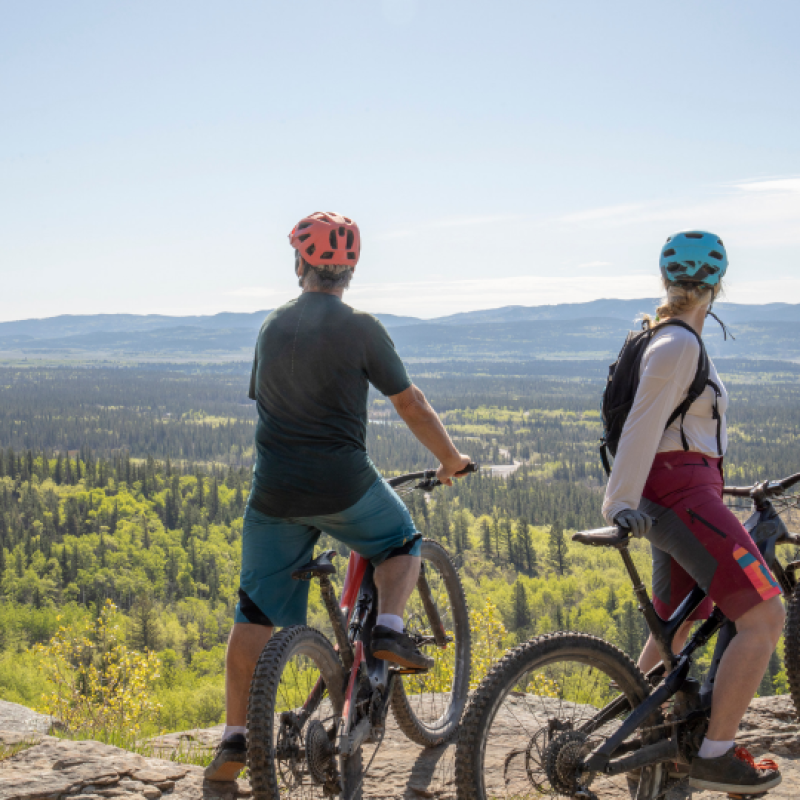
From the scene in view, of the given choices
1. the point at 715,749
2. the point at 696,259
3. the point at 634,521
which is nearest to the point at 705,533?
the point at 634,521

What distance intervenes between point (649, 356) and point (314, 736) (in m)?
2.37

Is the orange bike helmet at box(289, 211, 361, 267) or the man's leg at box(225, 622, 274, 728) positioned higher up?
the orange bike helmet at box(289, 211, 361, 267)

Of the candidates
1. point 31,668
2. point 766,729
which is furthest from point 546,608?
point 766,729

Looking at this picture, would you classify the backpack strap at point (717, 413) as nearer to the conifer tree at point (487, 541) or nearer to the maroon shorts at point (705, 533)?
the maroon shorts at point (705, 533)

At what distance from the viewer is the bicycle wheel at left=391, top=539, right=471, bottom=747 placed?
15.8 ft

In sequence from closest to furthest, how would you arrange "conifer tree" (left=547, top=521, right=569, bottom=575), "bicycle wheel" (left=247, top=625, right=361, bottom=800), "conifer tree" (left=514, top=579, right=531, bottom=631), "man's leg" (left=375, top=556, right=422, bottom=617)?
"bicycle wheel" (left=247, top=625, right=361, bottom=800) → "man's leg" (left=375, top=556, right=422, bottom=617) → "conifer tree" (left=514, top=579, right=531, bottom=631) → "conifer tree" (left=547, top=521, right=569, bottom=575)

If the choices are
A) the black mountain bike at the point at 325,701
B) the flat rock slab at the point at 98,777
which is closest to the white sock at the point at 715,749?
the black mountain bike at the point at 325,701

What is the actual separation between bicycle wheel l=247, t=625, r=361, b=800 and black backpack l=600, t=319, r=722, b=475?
1.71 m

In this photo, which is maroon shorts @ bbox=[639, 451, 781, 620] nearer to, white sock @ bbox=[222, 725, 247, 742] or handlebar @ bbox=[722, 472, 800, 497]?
handlebar @ bbox=[722, 472, 800, 497]

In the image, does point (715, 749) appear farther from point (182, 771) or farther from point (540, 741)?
point (182, 771)

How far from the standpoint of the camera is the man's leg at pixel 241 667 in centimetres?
380

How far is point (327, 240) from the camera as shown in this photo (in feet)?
12.8

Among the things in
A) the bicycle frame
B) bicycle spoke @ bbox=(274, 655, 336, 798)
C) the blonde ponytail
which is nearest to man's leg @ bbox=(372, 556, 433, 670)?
the bicycle frame

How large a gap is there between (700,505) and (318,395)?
1.84 meters
